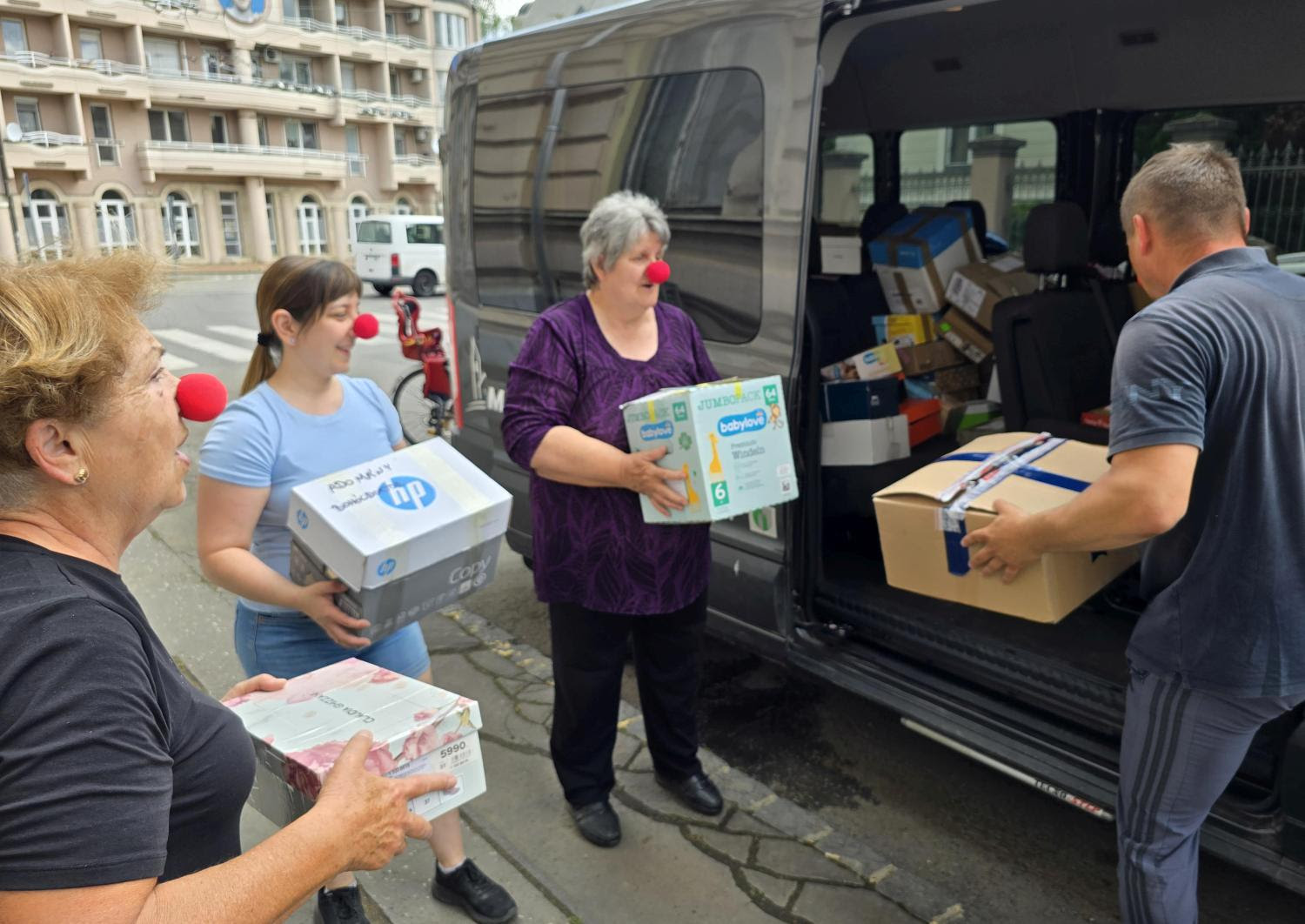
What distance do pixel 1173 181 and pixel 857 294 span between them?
105 inches

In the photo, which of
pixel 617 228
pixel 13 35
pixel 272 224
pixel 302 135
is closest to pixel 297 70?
pixel 302 135

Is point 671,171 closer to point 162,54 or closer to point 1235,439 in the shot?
point 1235,439

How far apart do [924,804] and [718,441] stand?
143cm

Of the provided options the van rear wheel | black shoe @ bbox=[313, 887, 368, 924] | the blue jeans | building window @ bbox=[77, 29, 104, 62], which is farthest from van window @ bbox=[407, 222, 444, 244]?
black shoe @ bbox=[313, 887, 368, 924]

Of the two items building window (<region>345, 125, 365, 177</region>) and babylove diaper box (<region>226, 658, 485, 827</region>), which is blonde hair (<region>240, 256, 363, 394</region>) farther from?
building window (<region>345, 125, 365, 177</region>)

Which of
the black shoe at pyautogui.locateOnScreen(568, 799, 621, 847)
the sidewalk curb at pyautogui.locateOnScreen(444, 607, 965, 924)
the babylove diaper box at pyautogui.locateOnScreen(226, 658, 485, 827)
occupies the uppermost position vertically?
the babylove diaper box at pyautogui.locateOnScreen(226, 658, 485, 827)

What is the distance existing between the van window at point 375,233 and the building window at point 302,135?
69.3 ft

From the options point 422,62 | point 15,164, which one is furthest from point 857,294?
point 422,62

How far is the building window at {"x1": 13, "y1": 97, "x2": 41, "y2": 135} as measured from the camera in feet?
109

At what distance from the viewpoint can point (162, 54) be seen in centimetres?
3638

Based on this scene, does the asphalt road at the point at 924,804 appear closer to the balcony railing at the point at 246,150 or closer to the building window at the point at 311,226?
the balcony railing at the point at 246,150

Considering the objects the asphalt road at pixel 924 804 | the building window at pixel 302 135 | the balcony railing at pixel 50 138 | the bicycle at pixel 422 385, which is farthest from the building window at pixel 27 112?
the asphalt road at pixel 924 804

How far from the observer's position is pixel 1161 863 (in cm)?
188

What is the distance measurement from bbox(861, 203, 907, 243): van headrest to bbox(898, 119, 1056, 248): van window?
133 millimetres
